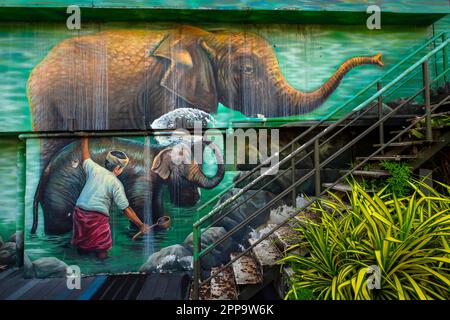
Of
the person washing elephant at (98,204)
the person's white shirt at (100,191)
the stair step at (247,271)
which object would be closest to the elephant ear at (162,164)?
the person washing elephant at (98,204)

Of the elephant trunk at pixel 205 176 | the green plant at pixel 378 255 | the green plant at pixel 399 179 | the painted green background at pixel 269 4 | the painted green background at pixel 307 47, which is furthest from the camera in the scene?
the elephant trunk at pixel 205 176

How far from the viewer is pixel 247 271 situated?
8.18 ft

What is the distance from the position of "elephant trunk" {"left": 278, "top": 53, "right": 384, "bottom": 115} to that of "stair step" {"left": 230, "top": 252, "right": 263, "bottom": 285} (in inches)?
102

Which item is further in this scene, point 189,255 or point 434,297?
point 189,255

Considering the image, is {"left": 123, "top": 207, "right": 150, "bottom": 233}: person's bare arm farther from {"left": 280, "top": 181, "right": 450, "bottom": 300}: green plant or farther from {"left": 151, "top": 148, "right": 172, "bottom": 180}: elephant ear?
{"left": 280, "top": 181, "right": 450, "bottom": 300}: green plant

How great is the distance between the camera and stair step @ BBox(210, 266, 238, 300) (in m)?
2.32

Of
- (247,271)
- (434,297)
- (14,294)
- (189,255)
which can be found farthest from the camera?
(189,255)

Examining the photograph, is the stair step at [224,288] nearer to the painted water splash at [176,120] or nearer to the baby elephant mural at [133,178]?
the baby elephant mural at [133,178]

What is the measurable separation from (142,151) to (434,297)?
12.7 ft

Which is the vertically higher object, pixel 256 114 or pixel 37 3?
pixel 37 3

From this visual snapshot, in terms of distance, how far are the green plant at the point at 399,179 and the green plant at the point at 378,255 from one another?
0.31 meters

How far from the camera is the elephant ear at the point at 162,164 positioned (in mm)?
3973
